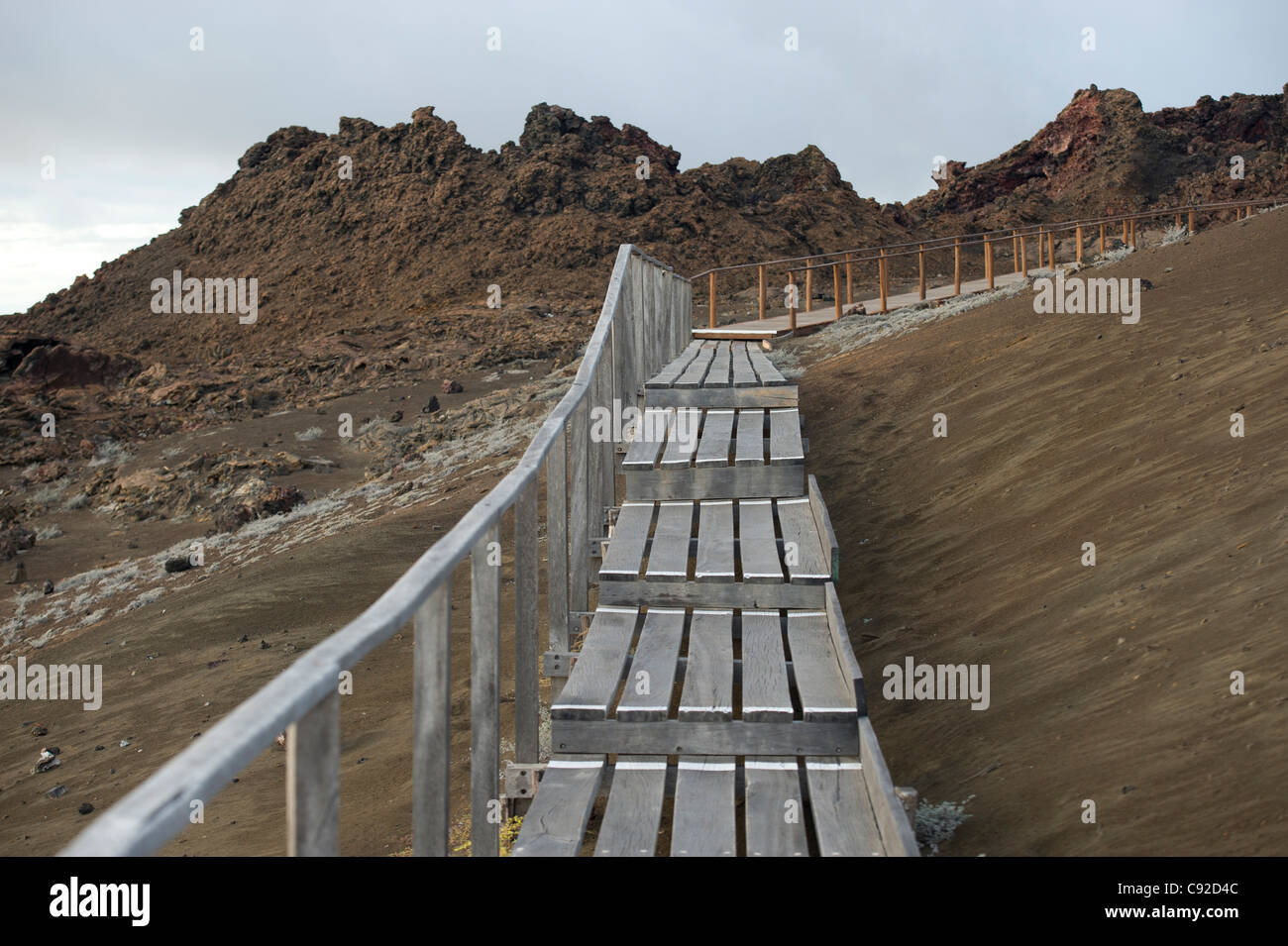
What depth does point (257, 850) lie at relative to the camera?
5438mm

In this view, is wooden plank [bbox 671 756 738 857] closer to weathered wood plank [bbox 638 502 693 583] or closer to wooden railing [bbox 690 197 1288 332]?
weathered wood plank [bbox 638 502 693 583]

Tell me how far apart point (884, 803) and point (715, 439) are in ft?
12.5

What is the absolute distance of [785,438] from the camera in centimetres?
653

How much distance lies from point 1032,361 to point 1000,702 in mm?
5984

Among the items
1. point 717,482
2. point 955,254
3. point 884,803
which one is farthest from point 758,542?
point 955,254

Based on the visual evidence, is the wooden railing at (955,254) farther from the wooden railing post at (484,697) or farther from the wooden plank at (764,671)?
the wooden railing post at (484,697)

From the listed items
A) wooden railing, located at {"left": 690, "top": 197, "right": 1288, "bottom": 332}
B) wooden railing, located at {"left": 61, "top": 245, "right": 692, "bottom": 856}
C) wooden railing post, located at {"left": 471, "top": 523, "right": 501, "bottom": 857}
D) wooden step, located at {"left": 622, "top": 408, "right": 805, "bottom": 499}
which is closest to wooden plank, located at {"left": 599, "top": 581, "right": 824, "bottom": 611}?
wooden railing, located at {"left": 61, "top": 245, "right": 692, "bottom": 856}

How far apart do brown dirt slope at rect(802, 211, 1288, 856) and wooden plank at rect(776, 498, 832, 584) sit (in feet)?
2.30

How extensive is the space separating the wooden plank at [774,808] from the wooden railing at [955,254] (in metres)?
10.1

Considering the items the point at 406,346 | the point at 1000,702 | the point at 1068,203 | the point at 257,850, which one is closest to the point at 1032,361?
the point at 1000,702

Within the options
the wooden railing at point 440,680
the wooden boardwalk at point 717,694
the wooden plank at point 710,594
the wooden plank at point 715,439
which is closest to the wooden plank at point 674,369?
the wooden plank at point 715,439

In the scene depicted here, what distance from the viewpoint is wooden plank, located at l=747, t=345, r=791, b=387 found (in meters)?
7.54

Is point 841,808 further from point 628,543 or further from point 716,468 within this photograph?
point 716,468
